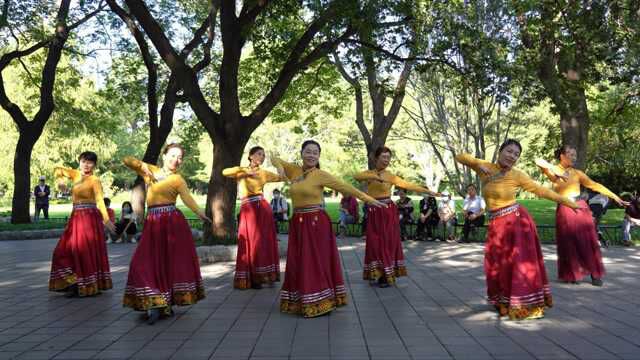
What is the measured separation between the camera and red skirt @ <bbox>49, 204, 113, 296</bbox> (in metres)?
8.18

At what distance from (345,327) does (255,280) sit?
9.47 ft

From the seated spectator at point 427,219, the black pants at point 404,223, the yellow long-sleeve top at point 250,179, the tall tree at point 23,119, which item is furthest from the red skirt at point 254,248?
the tall tree at point 23,119

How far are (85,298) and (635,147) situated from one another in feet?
98.5

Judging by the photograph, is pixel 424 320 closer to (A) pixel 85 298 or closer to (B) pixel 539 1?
(A) pixel 85 298

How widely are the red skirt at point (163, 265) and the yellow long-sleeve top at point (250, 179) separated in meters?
1.95

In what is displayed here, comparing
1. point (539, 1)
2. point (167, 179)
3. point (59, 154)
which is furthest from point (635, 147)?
point (59, 154)

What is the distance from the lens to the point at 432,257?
42.4ft

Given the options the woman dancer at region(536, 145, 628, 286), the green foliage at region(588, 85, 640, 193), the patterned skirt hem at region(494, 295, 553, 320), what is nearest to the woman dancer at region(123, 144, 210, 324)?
the patterned skirt hem at region(494, 295, 553, 320)

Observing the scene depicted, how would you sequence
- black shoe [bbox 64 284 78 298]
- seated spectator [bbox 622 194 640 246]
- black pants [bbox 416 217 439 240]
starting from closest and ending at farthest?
black shoe [bbox 64 284 78 298]
seated spectator [bbox 622 194 640 246]
black pants [bbox 416 217 439 240]

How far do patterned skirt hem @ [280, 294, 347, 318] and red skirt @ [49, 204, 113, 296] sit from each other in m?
3.06

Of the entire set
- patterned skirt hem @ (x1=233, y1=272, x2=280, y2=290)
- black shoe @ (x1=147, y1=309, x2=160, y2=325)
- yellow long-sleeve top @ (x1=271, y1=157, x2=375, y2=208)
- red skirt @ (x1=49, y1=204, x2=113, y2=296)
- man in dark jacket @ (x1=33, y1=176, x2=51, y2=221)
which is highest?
man in dark jacket @ (x1=33, y1=176, x2=51, y2=221)

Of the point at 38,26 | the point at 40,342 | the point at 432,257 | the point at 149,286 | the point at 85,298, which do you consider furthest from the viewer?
the point at 38,26

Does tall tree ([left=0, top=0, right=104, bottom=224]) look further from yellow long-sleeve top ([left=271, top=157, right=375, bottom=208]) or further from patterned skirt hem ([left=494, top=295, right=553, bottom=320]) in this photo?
patterned skirt hem ([left=494, top=295, right=553, bottom=320])

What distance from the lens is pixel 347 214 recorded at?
19.0m
